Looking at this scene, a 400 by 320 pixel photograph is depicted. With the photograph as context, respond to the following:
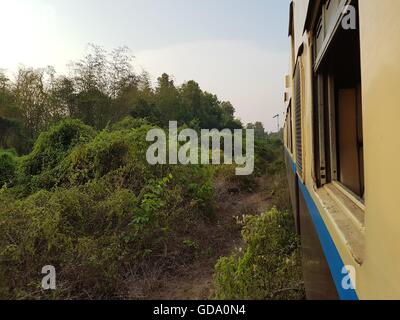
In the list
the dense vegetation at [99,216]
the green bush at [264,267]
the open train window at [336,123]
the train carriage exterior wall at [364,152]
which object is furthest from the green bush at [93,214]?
the train carriage exterior wall at [364,152]

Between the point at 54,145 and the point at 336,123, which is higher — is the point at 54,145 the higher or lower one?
the higher one

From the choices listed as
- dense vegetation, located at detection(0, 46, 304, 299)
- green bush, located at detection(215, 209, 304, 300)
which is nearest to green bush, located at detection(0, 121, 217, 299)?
dense vegetation, located at detection(0, 46, 304, 299)

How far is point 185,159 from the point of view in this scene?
30.6ft

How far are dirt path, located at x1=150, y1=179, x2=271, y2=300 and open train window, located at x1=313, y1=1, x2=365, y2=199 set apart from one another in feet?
9.00

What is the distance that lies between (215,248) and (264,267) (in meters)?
2.11

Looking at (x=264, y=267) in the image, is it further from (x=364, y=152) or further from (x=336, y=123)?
(x=364, y=152)

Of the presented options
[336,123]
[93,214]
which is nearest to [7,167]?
[93,214]

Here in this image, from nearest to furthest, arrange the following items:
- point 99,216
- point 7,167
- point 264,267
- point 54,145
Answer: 1. point 264,267
2. point 99,216
3. point 7,167
4. point 54,145

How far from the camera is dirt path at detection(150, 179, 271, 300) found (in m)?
4.63

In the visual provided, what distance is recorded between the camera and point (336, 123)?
2090mm

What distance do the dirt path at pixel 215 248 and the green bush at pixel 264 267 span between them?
0.61 meters

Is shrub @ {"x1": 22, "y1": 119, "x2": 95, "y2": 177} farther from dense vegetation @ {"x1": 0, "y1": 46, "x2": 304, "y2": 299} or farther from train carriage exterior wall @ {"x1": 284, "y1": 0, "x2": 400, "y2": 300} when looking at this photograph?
train carriage exterior wall @ {"x1": 284, "y1": 0, "x2": 400, "y2": 300}

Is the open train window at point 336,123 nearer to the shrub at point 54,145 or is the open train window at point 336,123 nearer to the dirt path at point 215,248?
the dirt path at point 215,248

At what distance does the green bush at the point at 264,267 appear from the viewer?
3684mm
